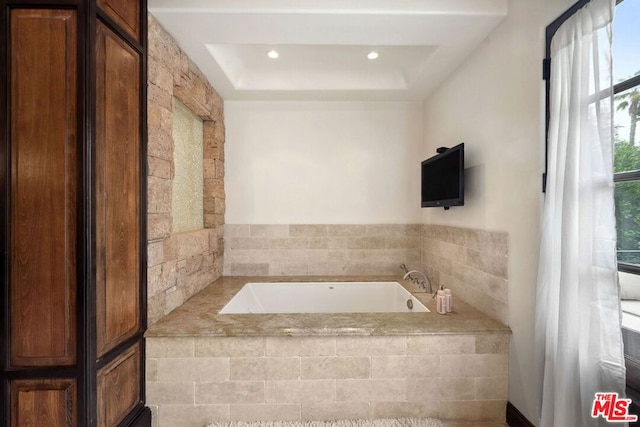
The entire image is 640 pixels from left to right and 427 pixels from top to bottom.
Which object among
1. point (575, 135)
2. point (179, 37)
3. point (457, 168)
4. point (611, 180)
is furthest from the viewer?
point (457, 168)

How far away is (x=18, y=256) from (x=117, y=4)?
136cm

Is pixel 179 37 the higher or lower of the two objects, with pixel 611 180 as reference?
higher

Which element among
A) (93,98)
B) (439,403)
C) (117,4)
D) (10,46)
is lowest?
(439,403)

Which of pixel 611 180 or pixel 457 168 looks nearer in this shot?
pixel 611 180

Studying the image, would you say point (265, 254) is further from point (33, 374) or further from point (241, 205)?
point (33, 374)

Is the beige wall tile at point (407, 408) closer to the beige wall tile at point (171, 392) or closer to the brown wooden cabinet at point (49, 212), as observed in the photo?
the beige wall tile at point (171, 392)

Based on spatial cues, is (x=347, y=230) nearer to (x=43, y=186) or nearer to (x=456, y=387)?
(x=456, y=387)

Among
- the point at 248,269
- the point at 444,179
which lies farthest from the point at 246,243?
the point at 444,179

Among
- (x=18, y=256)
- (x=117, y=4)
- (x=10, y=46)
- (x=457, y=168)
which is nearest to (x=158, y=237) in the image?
(x=18, y=256)

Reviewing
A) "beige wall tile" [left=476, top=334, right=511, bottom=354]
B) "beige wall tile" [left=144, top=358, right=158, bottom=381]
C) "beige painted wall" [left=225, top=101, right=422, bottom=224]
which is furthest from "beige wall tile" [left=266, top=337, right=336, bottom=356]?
"beige painted wall" [left=225, top=101, right=422, bottom=224]

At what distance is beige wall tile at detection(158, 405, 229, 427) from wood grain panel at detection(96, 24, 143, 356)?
0.54 meters

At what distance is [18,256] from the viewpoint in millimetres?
1321

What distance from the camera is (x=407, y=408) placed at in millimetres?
1738

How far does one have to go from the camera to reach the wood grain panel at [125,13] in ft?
4.83
